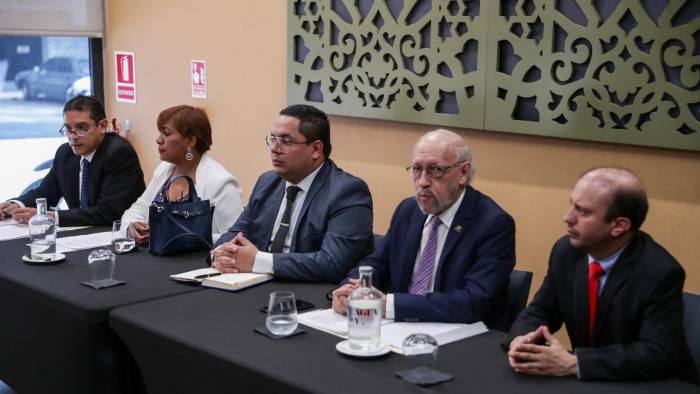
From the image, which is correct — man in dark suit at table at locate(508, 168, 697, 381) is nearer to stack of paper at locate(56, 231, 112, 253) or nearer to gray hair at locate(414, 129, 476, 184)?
gray hair at locate(414, 129, 476, 184)

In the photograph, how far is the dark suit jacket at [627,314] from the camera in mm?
2213

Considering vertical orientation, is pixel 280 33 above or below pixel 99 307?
above

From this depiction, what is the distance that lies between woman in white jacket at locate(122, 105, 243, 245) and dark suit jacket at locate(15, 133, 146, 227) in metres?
0.27

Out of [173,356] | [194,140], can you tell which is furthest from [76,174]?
[173,356]

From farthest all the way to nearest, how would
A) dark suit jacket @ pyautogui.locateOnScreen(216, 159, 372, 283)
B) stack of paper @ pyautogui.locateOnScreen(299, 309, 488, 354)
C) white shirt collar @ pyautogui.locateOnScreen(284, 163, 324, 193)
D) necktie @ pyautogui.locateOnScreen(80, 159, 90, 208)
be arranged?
necktie @ pyautogui.locateOnScreen(80, 159, 90, 208) → white shirt collar @ pyautogui.locateOnScreen(284, 163, 324, 193) → dark suit jacket @ pyautogui.locateOnScreen(216, 159, 372, 283) → stack of paper @ pyautogui.locateOnScreen(299, 309, 488, 354)

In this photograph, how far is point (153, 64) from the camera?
6.22 m

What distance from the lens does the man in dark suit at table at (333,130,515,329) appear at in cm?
273

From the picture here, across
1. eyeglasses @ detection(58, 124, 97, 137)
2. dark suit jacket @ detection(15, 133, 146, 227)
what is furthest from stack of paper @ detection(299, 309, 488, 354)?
eyeglasses @ detection(58, 124, 97, 137)

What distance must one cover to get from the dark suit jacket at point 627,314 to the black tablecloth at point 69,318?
4.50 ft

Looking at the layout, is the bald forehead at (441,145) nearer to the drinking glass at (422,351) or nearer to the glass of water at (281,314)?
the glass of water at (281,314)

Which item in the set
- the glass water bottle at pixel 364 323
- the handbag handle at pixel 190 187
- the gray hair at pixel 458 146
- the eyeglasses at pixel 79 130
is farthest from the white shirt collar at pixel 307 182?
the eyeglasses at pixel 79 130

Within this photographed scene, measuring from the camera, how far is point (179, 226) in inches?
144

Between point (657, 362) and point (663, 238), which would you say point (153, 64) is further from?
point (657, 362)

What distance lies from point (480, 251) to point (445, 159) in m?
0.34
